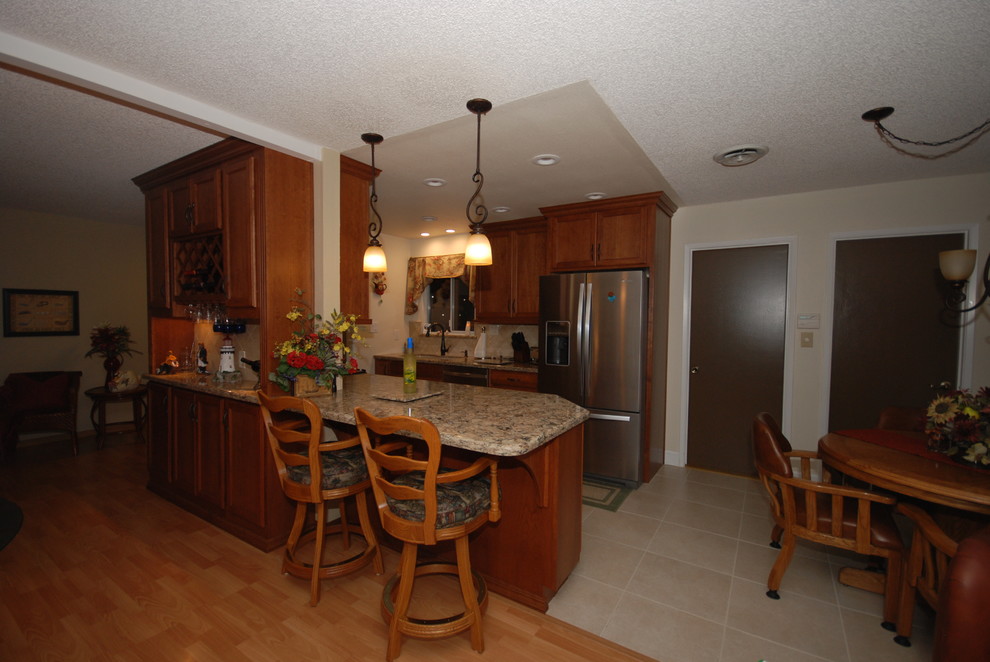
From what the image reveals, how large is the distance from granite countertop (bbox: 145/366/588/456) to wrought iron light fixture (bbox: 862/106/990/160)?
2.03 meters

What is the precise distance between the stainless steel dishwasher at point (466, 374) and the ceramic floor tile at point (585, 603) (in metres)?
2.46

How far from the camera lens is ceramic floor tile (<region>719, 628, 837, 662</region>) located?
5.98 feet

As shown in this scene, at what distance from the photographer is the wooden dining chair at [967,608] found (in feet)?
3.74

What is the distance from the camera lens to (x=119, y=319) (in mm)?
5164

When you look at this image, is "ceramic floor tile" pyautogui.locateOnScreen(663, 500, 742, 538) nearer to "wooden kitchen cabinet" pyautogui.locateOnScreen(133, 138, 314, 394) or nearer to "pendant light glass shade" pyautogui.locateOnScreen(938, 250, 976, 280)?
"pendant light glass shade" pyautogui.locateOnScreen(938, 250, 976, 280)

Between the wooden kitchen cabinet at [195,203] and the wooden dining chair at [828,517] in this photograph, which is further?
the wooden kitchen cabinet at [195,203]

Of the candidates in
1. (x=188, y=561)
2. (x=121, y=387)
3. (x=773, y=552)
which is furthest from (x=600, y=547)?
(x=121, y=387)

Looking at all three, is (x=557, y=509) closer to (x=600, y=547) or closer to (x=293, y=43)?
(x=600, y=547)

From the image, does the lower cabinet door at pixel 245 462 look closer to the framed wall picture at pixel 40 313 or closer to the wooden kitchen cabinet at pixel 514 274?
the wooden kitchen cabinet at pixel 514 274

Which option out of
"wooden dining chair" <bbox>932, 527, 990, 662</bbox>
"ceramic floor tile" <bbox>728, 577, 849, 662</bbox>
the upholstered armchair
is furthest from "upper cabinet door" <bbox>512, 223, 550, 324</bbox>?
the upholstered armchair

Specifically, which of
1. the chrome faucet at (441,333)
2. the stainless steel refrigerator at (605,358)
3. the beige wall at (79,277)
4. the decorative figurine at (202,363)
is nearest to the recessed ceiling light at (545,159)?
the stainless steel refrigerator at (605,358)

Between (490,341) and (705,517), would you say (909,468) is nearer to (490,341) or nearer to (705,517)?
(705,517)

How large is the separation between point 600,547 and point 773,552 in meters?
1.05

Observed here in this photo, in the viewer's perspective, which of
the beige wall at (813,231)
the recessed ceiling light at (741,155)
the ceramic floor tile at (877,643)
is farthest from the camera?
the beige wall at (813,231)
